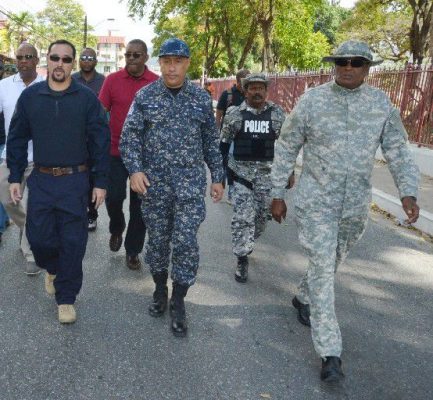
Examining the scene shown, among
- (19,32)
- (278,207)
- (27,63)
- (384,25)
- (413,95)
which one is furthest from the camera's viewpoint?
(19,32)

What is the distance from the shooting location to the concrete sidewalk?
22.3ft

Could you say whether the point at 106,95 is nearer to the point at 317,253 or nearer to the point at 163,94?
the point at 163,94

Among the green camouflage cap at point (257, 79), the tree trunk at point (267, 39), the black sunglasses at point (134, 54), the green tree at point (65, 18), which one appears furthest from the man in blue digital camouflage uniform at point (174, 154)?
the green tree at point (65, 18)

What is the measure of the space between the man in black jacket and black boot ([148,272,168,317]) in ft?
1.83

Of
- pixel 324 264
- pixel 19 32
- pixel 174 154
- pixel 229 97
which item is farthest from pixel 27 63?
pixel 19 32

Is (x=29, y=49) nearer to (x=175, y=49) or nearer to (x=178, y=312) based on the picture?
(x=175, y=49)

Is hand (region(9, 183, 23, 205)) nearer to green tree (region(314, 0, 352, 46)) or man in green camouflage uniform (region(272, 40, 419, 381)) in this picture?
man in green camouflage uniform (region(272, 40, 419, 381))

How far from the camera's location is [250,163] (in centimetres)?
464

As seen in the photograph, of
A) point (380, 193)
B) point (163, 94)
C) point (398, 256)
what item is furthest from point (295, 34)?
point (163, 94)

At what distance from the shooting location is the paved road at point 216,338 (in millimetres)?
2910

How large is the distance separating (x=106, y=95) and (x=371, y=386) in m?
3.24

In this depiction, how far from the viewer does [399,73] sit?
11.8m

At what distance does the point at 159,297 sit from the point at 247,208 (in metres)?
1.21

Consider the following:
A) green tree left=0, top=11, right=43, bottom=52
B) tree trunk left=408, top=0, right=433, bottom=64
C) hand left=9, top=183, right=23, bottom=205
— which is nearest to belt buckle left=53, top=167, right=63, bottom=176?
hand left=9, top=183, right=23, bottom=205
